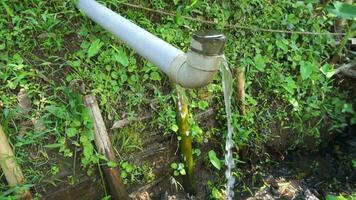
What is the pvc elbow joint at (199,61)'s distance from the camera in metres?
1.51

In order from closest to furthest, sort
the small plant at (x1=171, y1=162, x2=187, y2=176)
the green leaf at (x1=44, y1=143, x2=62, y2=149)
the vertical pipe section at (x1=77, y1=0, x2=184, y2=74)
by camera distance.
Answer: the vertical pipe section at (x1=77, y1=0, x2=184, y2=74), the green leaf at (x1=44, y1=143, x2=62, y2=149), the small plant at (x1=171, y1=162, x2=187, y2=176)

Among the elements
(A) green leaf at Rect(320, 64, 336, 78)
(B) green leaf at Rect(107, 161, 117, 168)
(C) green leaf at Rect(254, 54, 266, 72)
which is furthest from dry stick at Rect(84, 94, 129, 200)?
(A) green leaf at Rect(320, 64, 336, 78)

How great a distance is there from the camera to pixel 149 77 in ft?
9.96

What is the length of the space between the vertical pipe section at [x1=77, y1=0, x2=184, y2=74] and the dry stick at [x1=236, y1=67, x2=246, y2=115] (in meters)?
1.35

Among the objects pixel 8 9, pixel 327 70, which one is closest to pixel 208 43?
pixel 8 9

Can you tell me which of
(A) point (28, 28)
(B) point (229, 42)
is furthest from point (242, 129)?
(A) point (28, 28)

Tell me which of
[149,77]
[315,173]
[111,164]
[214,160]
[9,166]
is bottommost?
[315,173]

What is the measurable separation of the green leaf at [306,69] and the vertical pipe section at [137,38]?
198 cm

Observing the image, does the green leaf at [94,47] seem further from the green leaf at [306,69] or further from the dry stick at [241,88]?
the green leaf at [306,69]

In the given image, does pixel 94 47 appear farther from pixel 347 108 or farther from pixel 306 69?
pixel 347 108

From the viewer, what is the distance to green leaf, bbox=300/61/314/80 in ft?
11.6

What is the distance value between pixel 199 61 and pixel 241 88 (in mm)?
1833

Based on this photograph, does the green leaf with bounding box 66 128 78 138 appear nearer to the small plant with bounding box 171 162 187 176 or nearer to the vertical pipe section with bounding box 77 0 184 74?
the vertical pipe section with bounding box 77 0 184 74

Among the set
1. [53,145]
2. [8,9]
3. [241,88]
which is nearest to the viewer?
[53,145]
